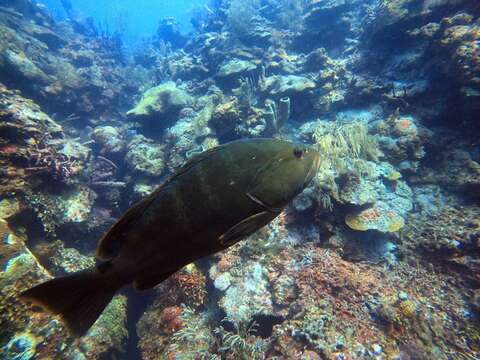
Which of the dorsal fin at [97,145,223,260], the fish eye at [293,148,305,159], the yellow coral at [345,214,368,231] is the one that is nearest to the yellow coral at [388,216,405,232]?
the yellow coral at [345,214,368,231]

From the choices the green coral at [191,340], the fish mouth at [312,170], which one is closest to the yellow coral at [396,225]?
the green coral at [191,340]

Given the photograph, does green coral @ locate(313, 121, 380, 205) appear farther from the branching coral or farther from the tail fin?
the tail fin

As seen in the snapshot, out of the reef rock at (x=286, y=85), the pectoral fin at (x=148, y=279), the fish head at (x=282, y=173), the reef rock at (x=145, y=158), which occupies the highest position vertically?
the fish head at (x=282, y=173)

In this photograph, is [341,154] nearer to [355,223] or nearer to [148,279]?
[355,223]

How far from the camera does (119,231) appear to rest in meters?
1.27

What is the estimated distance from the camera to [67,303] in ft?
4.40

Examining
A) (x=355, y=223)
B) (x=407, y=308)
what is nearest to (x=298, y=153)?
(x=407, y=308)

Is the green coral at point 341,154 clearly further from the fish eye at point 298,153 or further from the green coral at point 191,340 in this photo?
the fish eye at point 298,153

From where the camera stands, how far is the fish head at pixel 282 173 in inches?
50.1

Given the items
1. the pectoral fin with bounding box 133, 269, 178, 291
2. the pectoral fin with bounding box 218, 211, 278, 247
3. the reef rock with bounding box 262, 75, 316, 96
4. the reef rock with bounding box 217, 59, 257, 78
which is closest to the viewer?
the pectoral fin with bounding box 218, 211, 278, 247

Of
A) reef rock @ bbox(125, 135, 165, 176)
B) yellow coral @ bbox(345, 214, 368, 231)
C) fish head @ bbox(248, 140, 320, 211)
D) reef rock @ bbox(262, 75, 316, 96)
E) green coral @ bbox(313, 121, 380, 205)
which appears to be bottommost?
yellow coral @ bbox(345, 214, 368, 231)

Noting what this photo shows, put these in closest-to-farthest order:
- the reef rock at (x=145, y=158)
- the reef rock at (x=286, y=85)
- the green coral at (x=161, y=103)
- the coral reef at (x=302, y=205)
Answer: the coral reef at (x=302, y=205) < the reef rock at (x=145, y=158) < the reef rock at (x=286, y=85) < the green coral at (x=161, y=103)

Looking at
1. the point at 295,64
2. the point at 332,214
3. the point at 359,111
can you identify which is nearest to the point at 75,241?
the point at 332,214

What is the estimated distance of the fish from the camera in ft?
4.00
